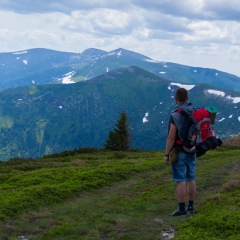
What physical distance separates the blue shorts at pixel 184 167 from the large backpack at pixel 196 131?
0.35 m

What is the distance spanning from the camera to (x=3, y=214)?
41.3 ft

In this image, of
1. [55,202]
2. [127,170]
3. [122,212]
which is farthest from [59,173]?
[122,212]

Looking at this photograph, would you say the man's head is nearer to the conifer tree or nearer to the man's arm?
the man's arm

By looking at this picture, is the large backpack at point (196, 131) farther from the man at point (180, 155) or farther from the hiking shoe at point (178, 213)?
the hiking shoe at point (178, 213)

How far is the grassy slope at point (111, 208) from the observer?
33.9 feet

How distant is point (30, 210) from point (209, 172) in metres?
12.5

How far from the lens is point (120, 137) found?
64812 millimetres

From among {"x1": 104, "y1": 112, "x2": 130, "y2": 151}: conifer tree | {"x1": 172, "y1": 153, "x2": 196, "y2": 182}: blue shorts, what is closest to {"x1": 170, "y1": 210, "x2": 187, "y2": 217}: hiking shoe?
{"x1": 172, "y1": 153, "x2": 196, "y2": 182}: blue shorts

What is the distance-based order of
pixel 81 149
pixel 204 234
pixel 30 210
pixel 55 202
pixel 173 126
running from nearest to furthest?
pixel 204 234, pixel 173 126, pixel 30 210, pixel 55 202, pixel 81 149

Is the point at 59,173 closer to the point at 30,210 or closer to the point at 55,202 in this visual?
the point at 55,202

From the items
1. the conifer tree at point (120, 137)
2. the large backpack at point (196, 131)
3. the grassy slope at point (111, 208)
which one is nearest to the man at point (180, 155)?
the large backpack at point (196, 131)

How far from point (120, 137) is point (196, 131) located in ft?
176

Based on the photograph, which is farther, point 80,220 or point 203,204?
point 203,204

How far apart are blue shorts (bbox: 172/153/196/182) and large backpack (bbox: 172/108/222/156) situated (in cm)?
35
